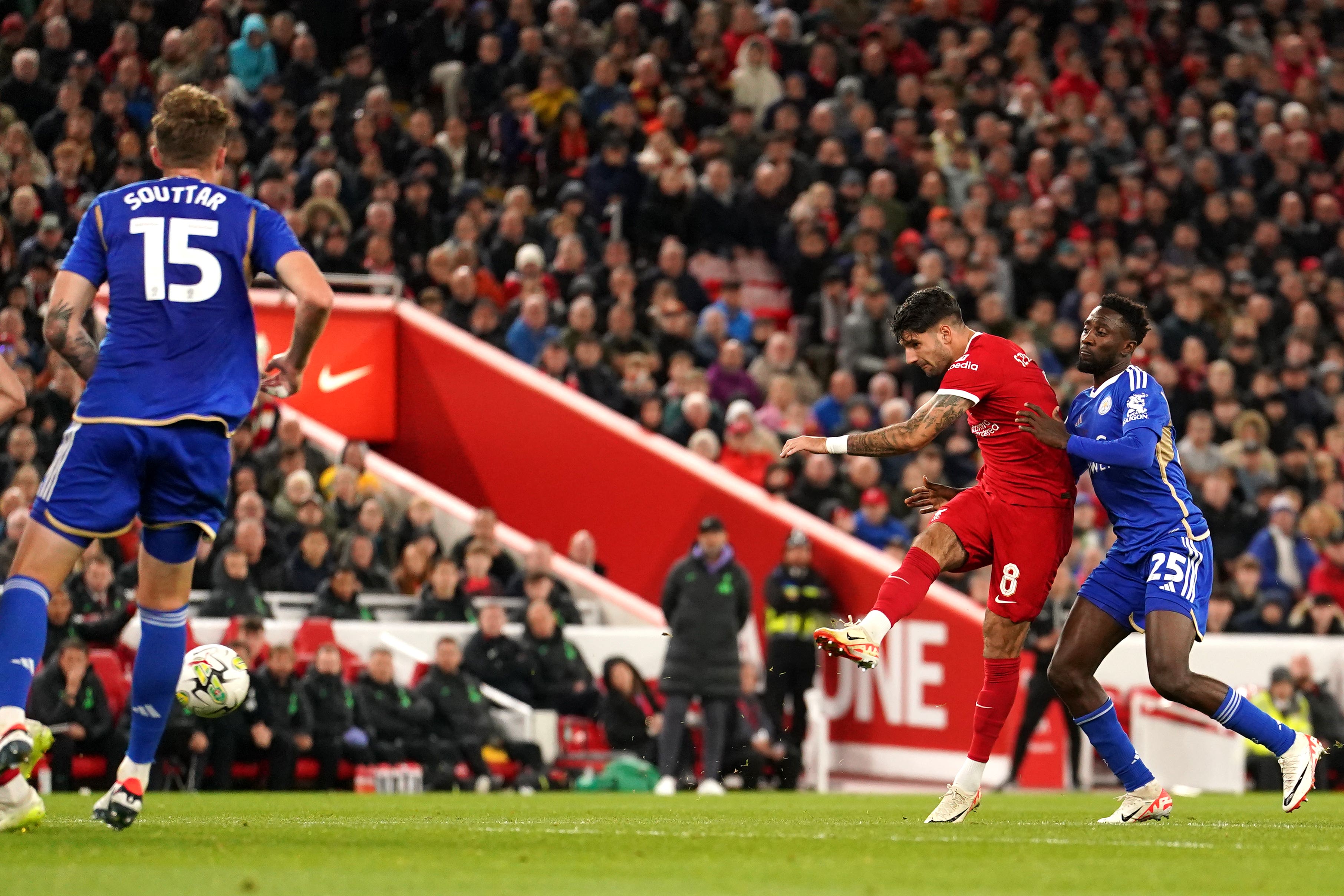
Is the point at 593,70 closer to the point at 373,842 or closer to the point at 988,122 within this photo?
the point at 988,122

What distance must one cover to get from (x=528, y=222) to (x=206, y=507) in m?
13.0

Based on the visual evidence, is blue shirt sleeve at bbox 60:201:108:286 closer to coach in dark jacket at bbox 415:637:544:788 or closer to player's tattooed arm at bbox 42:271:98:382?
player's tattooed arm at bbox 42:271:98:382

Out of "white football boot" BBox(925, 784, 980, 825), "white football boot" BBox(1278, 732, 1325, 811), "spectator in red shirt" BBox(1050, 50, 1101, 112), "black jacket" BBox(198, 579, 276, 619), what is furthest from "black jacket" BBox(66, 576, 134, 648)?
"spectator in red shirt" BBox(1050, 50, 1101, 112)

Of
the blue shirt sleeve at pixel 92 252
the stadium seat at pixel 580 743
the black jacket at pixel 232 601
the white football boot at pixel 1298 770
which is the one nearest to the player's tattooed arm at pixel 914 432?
the white football boot at pixel 1298 770

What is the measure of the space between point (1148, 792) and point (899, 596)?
5.23ft

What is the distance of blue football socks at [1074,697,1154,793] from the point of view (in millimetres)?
9055

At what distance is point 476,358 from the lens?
758 inches

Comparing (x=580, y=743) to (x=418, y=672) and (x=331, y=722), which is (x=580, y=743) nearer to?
(x=418, y=672)

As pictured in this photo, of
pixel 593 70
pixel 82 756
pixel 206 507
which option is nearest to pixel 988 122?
pixel 593 70

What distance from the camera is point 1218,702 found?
28.6 feet

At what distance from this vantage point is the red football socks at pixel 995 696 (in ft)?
29.2

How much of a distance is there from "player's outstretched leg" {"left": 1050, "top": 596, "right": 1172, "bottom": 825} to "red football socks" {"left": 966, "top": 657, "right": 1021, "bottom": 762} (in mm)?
200

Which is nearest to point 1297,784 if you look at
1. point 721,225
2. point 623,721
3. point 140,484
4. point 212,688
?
point 212,688

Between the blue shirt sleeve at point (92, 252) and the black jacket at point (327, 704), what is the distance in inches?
319
